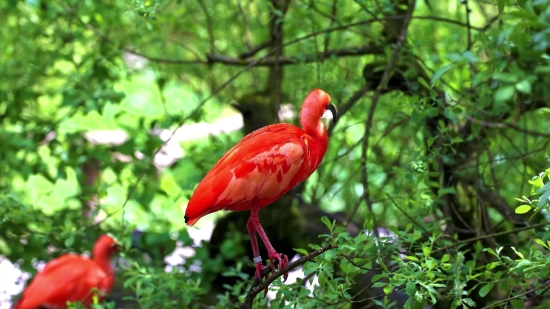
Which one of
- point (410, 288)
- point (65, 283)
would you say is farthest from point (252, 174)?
point (65, 283)

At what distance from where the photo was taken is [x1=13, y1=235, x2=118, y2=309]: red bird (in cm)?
315

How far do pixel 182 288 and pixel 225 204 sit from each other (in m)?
0.77

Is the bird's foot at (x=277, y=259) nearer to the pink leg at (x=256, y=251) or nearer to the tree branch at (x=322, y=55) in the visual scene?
the pink leg at (x=256, y=251)

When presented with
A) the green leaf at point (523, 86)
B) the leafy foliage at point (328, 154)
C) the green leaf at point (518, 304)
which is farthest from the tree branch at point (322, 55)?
the green leaf at point (523, 86)

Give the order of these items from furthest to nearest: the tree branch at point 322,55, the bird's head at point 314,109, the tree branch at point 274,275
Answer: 1. the tree branch at point 322,55
2. the bird's head at point 314,109
3. the tree branch at point 274,275

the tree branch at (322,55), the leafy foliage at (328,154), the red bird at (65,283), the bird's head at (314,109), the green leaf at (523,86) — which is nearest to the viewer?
the green leaf at (523,86)

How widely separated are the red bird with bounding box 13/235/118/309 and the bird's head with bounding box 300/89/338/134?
156 cm

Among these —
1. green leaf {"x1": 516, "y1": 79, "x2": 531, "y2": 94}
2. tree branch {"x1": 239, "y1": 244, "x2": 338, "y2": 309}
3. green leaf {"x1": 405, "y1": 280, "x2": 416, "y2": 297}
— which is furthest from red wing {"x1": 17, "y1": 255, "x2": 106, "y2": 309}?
green leaf {"x1": 516, "y1": 79, "x2": 531, "y2": 94}

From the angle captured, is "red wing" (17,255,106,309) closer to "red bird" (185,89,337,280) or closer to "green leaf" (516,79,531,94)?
"red bird" (185,89,337,280)

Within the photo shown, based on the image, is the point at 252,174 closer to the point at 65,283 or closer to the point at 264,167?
the point at 264,167

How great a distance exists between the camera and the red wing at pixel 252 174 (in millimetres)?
1835

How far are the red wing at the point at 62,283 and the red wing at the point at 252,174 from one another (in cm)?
151

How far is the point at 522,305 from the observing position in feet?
6.37

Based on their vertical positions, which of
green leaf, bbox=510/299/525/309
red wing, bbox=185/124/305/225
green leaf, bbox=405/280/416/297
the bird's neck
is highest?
the bird's neck
